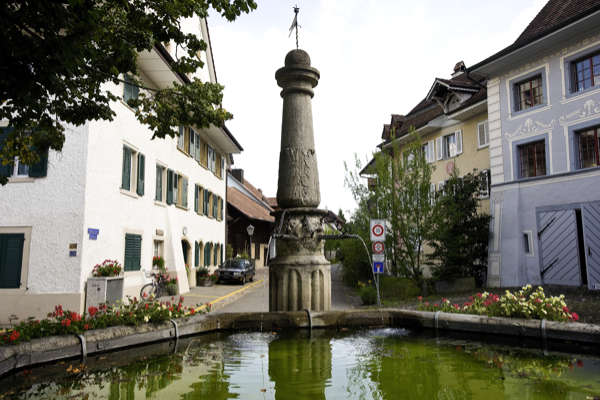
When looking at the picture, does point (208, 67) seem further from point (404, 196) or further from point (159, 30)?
point (159, 30)

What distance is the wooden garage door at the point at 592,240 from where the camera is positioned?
1384 centimetres

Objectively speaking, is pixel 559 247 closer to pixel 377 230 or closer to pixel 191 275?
pixel 377 230

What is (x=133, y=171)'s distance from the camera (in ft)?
48.7

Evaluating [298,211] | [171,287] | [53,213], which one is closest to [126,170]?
[53,213]

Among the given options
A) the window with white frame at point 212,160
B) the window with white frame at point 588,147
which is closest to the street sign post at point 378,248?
the window with white frame at point 588,147

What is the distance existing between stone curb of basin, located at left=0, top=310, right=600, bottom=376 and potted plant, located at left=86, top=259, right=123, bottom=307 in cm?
587

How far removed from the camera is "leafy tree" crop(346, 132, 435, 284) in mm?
15555

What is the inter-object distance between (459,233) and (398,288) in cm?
Result: 389

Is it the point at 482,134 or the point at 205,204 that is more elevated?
the point at 482,134

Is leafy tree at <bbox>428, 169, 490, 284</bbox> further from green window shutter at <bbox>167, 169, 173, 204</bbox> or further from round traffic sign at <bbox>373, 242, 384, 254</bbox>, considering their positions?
green window shutter at <bbox>167, 169, 173, 204</bbox>

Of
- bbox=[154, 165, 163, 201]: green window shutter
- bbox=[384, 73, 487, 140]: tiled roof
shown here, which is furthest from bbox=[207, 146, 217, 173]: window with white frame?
bbox=[384, 73, 487, 140]: tiled roof

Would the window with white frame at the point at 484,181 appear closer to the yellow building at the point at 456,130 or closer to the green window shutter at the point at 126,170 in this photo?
the yellow building at the point at 456,130

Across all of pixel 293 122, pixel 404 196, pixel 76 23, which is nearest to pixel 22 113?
pixel 76 23

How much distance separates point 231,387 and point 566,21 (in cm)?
1496
